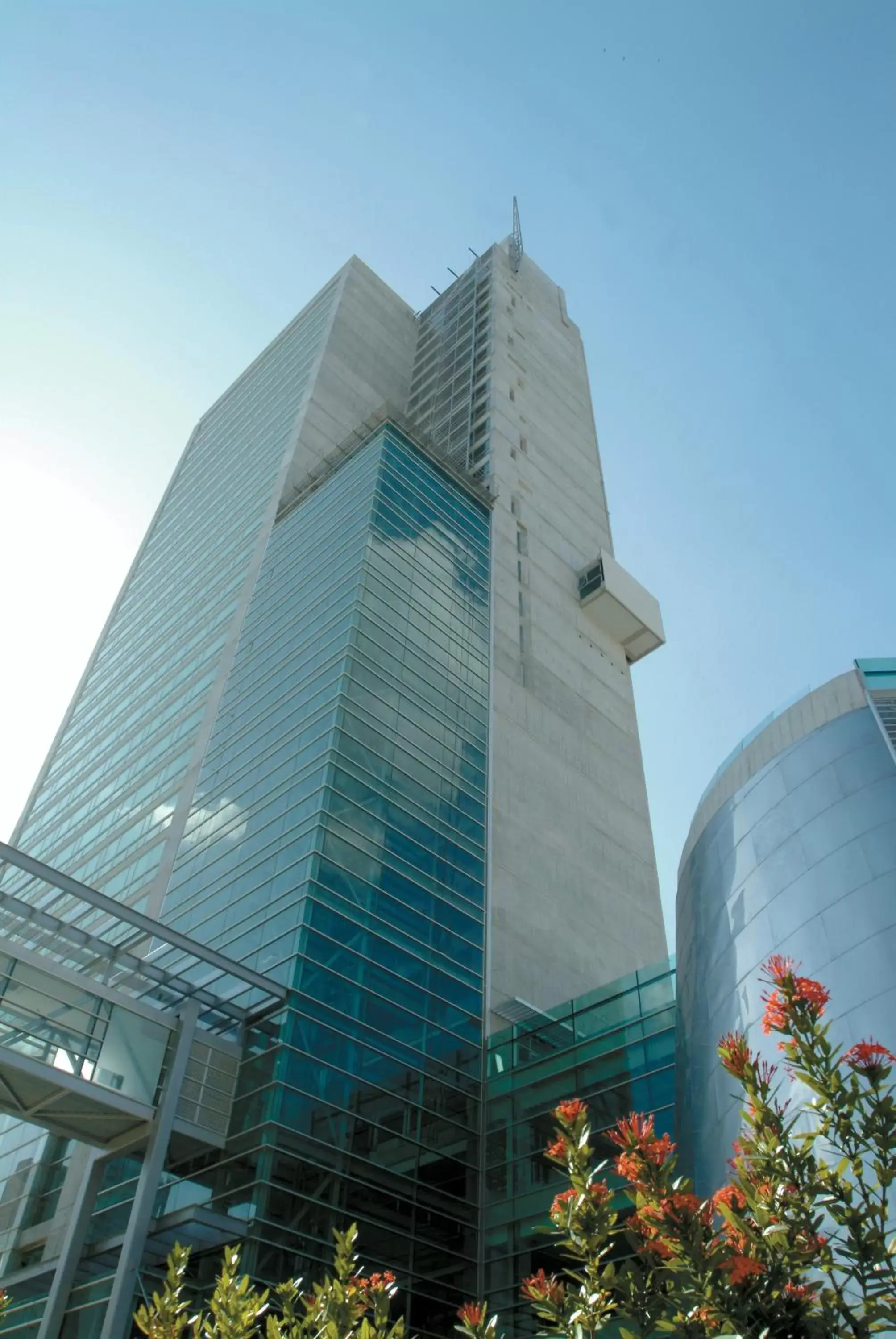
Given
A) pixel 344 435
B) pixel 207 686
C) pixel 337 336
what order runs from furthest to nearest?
pixel 337 336 → pixel 344 435 → pixel 207 686

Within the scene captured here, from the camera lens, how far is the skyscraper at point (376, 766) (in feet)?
83.1

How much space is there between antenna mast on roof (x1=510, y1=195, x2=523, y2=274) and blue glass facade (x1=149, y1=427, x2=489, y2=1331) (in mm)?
32752

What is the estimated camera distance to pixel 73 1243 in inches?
→ 881

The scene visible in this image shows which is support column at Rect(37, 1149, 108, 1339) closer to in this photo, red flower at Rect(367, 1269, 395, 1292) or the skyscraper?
the skyscraper

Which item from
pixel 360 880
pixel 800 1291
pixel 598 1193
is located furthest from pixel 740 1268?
pixel 360 880

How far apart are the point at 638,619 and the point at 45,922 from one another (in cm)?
3408

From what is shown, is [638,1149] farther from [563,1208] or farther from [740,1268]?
[740,1268]

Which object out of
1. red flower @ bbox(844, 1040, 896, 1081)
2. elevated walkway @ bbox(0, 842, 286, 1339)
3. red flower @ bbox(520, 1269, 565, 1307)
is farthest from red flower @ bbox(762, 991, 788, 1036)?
elevated walkway @ bbox(0, 842, 286, 1339)

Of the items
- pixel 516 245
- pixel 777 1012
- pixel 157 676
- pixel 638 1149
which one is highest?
pixel 516 245

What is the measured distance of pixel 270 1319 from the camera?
30.7ft

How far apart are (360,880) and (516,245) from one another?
58518mm

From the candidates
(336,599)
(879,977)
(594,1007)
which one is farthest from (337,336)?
(879,977)

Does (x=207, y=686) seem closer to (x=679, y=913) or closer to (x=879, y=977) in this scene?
(x=679, y=913)

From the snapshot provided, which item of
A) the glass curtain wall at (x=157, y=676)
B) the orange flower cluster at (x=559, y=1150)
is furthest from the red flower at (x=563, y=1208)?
the glass curtain wall at (x=157, y=676)
